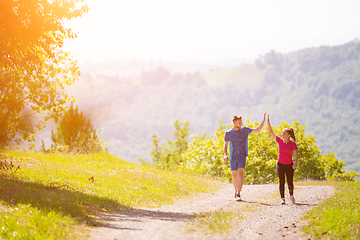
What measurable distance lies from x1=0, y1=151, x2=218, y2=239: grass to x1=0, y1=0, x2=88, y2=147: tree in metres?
1.98

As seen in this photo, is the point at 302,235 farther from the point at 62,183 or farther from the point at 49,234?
the point at 62,183

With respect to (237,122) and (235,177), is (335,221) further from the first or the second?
(237,122)

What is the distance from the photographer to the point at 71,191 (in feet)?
32.6

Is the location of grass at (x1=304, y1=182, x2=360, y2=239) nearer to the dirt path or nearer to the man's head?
the dirt path

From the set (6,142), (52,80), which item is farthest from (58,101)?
(6,142)

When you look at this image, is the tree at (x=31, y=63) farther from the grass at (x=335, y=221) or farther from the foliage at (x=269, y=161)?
the grass at (x=335, y=221)

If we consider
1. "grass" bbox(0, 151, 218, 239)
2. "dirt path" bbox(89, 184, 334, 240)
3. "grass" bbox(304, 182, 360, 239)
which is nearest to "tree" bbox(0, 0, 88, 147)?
"grass" bbox(0, 151, 218, 239)

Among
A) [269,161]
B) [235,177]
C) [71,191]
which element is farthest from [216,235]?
[269,161]

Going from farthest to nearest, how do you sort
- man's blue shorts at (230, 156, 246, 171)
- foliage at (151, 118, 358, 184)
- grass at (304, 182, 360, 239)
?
foliage at (151, 118, 358, 184) → man's blue shorts at (230, 156, 246, 171) → grass at (304, 182, 360, 239)

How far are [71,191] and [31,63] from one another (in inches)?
212

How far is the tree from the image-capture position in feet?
35.8

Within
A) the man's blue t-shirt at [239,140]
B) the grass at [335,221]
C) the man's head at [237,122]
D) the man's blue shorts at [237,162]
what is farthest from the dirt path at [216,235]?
the man's head at [237,122]

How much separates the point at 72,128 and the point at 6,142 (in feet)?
21.1

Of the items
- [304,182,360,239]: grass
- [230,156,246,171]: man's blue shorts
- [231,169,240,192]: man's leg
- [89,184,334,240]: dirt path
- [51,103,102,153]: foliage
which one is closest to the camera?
[304,182,360,239]: grass
